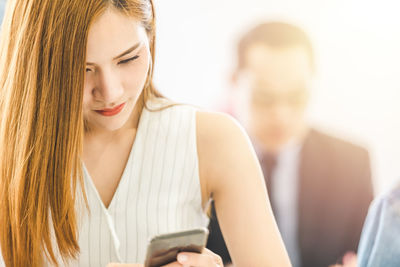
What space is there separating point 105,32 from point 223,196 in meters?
0.44

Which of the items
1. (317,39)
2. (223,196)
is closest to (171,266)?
(223,196)

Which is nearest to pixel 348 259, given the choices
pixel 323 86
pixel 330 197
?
pixel 330 197

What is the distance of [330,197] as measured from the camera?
6.46 feet

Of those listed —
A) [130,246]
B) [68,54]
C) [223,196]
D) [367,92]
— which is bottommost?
[130,246]

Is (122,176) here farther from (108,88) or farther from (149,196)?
(108,88)

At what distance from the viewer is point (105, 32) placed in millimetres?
822

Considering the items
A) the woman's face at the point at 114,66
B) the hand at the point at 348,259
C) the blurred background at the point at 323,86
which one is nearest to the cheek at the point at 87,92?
the woman's face at the point at 114,66

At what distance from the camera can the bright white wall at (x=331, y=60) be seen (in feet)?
Result: 6.18

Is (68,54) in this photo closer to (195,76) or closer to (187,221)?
(187,221)

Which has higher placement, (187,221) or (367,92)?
(367,92)

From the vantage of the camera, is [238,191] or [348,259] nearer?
[238,191]

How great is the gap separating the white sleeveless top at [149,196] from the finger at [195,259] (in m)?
0.25

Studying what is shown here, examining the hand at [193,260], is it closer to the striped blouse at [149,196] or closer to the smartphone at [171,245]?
the smartphone at [171,245]

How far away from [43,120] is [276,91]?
1181 mm
